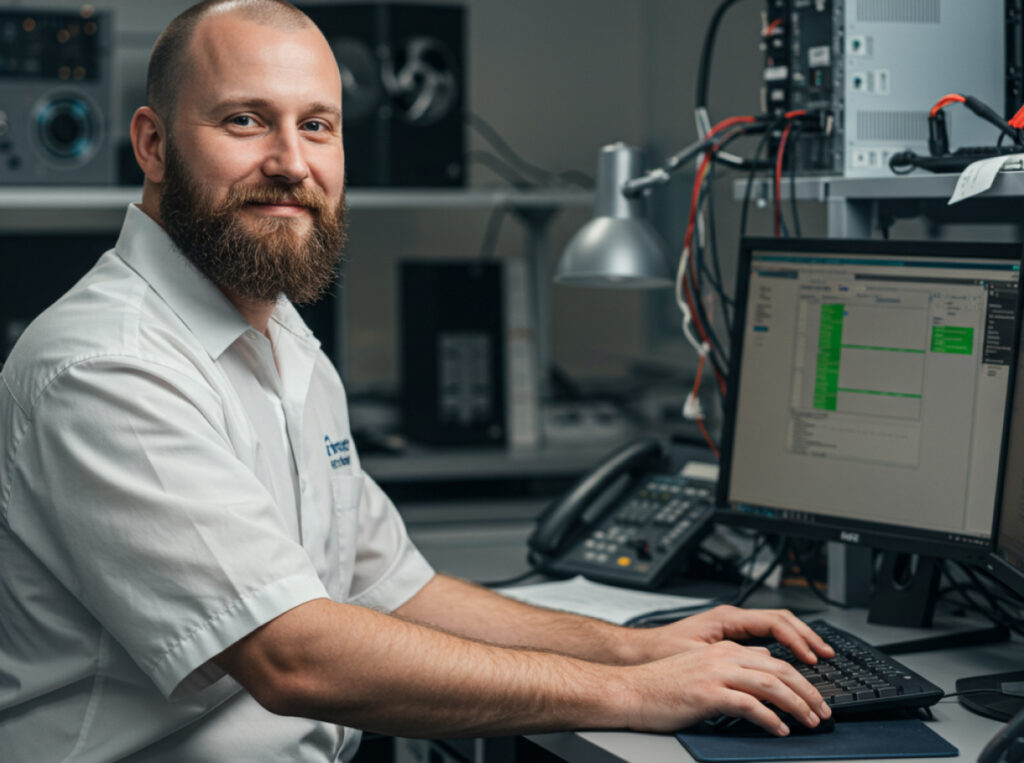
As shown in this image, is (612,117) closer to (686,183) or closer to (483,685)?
(686,183)

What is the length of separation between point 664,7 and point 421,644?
2.68 meters

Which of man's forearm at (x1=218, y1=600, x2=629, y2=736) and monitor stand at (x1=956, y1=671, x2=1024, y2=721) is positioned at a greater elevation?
man's forearm at (x1=218, y1=600, x2=629, y2=736)

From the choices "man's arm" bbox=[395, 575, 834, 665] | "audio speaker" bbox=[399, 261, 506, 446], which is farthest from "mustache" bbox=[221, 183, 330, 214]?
"audio speaker" bbox=[399, 261, 506, 446]

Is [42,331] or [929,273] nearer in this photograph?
[42,331]

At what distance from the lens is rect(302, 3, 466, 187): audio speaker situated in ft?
9.20

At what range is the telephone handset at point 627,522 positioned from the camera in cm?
167

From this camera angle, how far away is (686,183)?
3.24m

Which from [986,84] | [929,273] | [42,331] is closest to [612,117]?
[986,84]

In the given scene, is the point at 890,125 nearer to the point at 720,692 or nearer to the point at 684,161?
the point at 684,161

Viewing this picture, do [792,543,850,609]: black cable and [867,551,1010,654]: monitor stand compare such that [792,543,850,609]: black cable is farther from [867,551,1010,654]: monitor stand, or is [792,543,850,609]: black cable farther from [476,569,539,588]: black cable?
[476,569,539,588]: black cable

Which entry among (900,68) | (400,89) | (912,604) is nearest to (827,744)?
(912,604)

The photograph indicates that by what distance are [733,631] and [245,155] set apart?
0.71 meters

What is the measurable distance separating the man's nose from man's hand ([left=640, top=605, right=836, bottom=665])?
0.61 m

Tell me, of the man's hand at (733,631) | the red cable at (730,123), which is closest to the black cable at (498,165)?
the red cable at (730,123)
